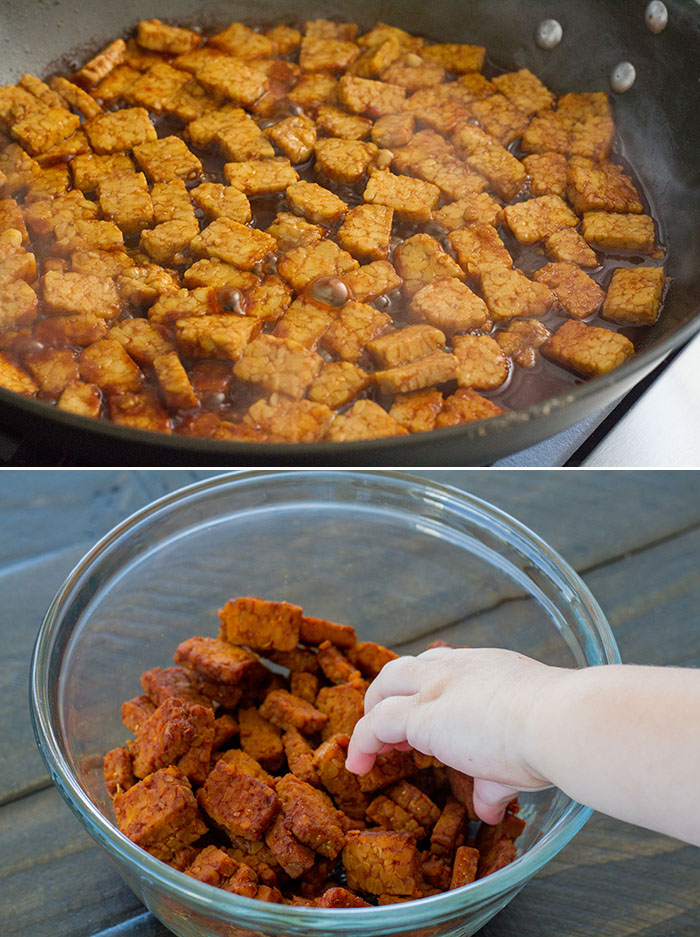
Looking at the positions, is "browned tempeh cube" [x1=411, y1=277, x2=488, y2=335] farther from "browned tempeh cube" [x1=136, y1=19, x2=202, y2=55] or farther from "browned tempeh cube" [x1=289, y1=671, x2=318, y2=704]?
"browned tempeh cube" [x1=136, y1=19, x2=202, y2=55]

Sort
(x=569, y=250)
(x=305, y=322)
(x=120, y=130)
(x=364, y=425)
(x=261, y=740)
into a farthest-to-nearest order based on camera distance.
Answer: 1. (x=120, y=130)
2. (x=569, y=250)
3. (x=305, y=322)
4. (x=364, y=425)
5. (x=261, y=740)

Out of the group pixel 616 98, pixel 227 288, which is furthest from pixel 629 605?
pixel 616 98

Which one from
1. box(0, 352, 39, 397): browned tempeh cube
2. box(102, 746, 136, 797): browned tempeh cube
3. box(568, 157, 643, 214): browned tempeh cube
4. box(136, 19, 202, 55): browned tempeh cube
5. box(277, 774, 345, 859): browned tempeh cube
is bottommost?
box(102, 746, 136, 797): browned tempeh cube

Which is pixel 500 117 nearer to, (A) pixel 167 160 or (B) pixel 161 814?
(A) pixel 167 160

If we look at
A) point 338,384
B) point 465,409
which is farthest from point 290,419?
point 465,409

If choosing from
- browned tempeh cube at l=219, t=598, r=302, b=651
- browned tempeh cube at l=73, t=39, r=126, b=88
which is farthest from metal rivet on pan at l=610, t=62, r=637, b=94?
browned tempeh cube at l=219, t=598, r=302, b=651

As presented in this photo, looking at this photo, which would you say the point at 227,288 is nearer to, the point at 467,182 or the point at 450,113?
the point at 467,182
